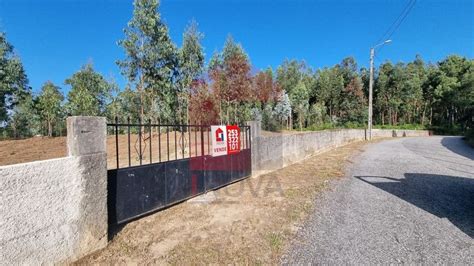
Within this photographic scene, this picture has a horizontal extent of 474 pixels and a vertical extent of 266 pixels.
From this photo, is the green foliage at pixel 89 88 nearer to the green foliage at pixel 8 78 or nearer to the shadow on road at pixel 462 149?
the green foliage at pixel 8 78

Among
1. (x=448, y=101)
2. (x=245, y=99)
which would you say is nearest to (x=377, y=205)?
(x=245, y=99)

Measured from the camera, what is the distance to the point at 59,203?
2.80 metres

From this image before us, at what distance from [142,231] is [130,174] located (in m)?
0.82

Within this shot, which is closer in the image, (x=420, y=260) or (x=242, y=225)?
(x=420, y=260)

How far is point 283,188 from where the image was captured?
5957mm

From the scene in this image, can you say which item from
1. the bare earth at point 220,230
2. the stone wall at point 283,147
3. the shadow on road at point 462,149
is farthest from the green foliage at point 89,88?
the shadow on road at point 462,149

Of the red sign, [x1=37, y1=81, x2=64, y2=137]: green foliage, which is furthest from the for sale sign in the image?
[x1=37, y1=81, x2=64, y2=137]: green foliage

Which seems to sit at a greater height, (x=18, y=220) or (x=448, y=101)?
(x=448, y=101)

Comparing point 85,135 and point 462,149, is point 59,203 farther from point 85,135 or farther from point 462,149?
point 462,149

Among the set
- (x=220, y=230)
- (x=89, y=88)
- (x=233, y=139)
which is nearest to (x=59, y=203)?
(x=220, y=230)

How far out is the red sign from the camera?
20.1ft

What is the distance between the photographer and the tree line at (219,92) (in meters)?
17.2

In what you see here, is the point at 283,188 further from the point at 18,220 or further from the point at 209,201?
the point at 18,220

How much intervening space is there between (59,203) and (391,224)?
4.22 metres
